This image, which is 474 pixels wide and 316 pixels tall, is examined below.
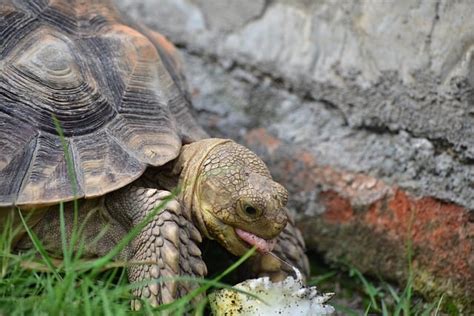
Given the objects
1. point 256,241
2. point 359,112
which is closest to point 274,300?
point 256,241

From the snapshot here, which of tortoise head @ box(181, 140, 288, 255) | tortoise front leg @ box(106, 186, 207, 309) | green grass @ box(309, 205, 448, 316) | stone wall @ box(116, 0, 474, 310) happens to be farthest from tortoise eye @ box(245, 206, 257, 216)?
stone wall @ box(116, 0, 474, 310)

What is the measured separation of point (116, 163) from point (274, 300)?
68 centimetres

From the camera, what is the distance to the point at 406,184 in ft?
9.94

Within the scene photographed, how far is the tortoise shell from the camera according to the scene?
244 centimetres

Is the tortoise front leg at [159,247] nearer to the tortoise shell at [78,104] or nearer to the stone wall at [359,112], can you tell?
the tortoise shell at [78,104]

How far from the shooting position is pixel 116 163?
2502 millimetres

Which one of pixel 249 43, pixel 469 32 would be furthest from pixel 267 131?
pixel 469 32

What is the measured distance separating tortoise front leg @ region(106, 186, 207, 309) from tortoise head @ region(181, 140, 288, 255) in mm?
96

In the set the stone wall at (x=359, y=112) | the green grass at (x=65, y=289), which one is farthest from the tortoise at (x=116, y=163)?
the stone wall at (x=359, y=112)

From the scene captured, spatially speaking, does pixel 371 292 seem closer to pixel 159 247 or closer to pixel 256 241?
pixel 256 241

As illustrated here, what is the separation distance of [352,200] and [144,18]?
149 centimetres

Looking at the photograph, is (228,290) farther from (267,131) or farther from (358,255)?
(267,131)

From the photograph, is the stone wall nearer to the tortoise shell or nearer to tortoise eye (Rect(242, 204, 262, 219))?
the tortoise shell

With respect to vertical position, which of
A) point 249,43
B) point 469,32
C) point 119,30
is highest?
point 469,32
